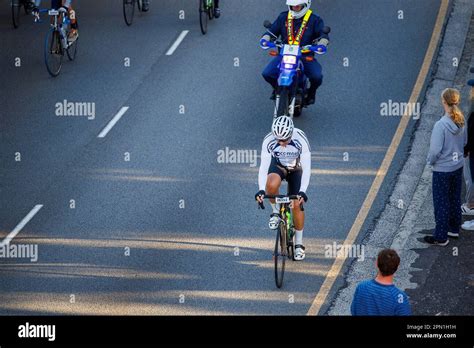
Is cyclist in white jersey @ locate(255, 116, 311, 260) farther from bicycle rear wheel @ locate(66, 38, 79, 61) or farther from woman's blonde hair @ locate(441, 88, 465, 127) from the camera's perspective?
bicycle rear wheel @ locate(66, 38, 79, 61)

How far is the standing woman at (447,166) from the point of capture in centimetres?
1459

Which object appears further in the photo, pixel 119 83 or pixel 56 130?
pixel 119 83

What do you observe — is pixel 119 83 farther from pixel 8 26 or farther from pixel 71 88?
pixel 8 26

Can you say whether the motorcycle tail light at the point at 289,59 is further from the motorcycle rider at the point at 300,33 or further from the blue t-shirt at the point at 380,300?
the blue t-shirt at the point at 380,300

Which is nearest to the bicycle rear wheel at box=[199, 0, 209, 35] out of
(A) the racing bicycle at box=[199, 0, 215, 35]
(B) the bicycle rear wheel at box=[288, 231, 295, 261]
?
(A) the racing bicycle at box=[199, 0, 215, 35]

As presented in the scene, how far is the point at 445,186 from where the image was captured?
49.4 feet

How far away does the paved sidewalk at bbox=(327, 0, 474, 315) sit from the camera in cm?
1372

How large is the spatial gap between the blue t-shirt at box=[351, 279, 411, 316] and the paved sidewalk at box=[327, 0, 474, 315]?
133 inches

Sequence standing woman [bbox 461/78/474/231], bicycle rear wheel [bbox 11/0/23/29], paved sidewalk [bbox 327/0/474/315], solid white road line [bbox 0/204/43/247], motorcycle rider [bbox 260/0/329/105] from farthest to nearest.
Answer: bicycle rear wheel [bbox 11/0/23/29] < motorcycle rider [bbox 260/0/329/105] < solid white road line [bbox 0/204/43/247] < standing woman [bbox 461/78/474/231] < paved sidewalk [bbox 327/0/474/315]

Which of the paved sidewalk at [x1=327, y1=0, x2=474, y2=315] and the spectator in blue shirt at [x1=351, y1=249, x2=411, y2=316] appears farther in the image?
the paved sidewalk at [x1=327, y1=0, x2=474, y2=315]

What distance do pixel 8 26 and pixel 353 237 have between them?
12.8 meters

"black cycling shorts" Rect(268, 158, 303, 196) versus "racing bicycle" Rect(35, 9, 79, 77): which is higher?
Result: "racing bicycle" Rect(35, 9, 79, 77)

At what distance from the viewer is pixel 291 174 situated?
14625 mm
